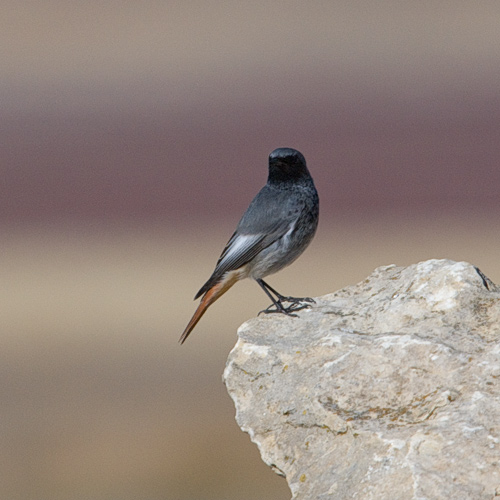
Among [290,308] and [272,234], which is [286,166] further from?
[290,308]

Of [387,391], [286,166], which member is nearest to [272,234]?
[286,166]

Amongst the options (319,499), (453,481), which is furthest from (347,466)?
(453,481)

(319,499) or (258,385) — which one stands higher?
(258,385)

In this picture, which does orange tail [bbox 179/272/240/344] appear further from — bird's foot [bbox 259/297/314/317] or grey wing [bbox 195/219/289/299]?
bird's foot [bbox 259/297/314/317]

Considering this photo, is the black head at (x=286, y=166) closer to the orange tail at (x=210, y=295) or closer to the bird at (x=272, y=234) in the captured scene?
the bird at (x=272, y=234)

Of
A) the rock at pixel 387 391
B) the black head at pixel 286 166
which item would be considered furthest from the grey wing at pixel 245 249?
the rock at pixel 387 391

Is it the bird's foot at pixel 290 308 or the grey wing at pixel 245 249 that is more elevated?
the grey wing at pixel 245 249

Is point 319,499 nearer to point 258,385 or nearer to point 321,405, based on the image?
point 321,405
